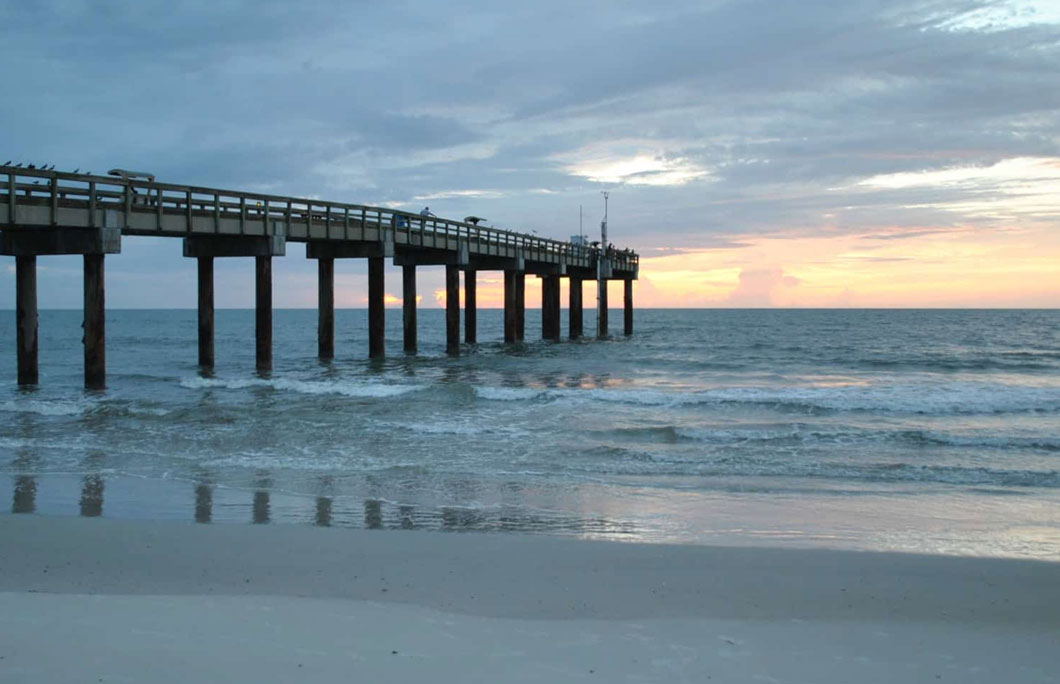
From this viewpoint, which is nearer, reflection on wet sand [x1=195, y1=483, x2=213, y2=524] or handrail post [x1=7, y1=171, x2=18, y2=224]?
reflection on wet sand [x1=195, y1=483, x2=213, y2=524]

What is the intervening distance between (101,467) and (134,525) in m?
4.25

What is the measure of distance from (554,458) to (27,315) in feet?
46.5

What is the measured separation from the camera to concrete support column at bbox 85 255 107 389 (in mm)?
19719

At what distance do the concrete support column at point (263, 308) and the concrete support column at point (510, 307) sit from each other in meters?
16.3

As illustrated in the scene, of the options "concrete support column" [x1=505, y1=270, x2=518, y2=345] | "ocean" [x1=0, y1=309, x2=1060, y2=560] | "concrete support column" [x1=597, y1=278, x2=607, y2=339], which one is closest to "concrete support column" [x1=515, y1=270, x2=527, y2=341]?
"concrete support column" [x1=505, y1=270, x2=518, y2=345]

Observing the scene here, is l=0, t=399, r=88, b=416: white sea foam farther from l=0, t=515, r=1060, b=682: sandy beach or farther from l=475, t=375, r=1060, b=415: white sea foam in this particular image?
l=0, t=515, r=1060, b=682: sandy beach

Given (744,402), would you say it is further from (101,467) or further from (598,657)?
(598,657)

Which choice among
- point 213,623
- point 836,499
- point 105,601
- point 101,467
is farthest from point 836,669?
point 101,467

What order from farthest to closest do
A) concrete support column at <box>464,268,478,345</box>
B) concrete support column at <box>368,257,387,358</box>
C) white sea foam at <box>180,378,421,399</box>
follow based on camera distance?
concrete support column at <box>464,268,478,345</box> → concrete support column at <box>368,257,387,358</box> → white sea foam at <box>180,378,421,399</box>

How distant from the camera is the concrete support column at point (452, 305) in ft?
114

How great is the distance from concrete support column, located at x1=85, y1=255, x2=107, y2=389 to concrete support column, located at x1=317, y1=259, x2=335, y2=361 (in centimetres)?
762

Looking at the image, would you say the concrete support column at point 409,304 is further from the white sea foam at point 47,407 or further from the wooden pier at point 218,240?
the white sea foam at point 47,407

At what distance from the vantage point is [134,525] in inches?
331

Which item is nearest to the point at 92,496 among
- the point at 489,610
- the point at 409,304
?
the point at 489,610
